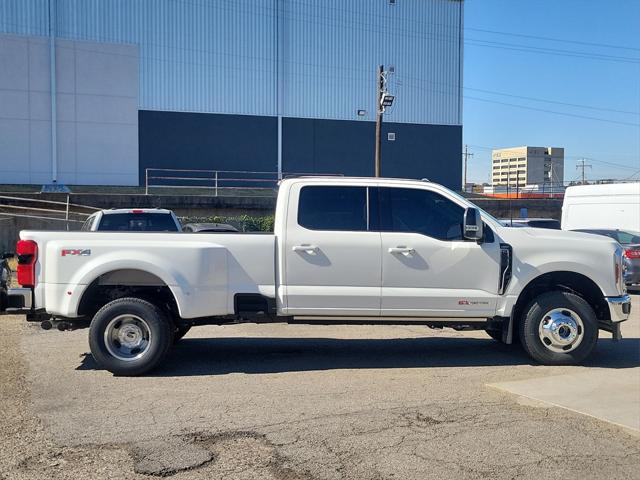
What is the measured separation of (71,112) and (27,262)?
31.6 metres

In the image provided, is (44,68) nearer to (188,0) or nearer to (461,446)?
(188,0)

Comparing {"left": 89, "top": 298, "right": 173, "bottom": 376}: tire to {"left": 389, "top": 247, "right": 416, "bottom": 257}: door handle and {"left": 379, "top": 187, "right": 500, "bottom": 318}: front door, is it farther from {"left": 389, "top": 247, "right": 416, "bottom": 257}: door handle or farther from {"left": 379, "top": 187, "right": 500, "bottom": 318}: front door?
{"left": 389, "top": 247, "right": 416, "bottom": 257}: door handle

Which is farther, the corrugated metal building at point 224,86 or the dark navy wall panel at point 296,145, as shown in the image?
the dark navy wall panel at point 296,145

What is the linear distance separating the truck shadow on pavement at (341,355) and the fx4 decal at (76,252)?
1331mm

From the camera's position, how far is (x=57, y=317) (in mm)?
7520

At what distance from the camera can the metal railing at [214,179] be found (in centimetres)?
3834

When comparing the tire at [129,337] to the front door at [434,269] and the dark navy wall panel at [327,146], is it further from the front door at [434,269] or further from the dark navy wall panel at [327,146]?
the dark navy wall panel at [327,146]

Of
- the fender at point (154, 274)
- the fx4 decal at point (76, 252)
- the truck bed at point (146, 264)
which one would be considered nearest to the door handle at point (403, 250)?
the truck bed at point (146, 264)

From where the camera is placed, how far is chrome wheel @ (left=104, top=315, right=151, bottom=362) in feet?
24.0

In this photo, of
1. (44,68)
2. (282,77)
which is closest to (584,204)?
(282,77)

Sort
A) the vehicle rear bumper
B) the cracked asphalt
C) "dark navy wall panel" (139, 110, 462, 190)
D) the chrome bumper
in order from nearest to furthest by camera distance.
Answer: the cracked asphalt
the vehicle rear bumper
the chrome bumper
"dark navy wall panel" (139, 110, 462, 190)

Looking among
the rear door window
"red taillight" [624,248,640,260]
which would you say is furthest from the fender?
"red taillight" [624,248,640,260]

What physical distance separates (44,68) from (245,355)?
106 ft

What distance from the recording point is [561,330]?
7836 mm
